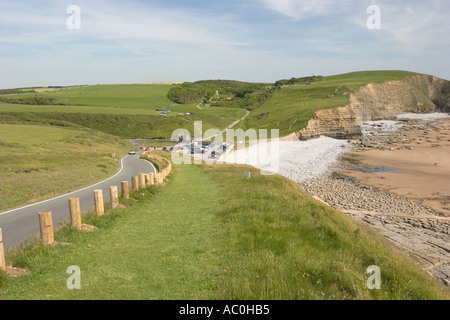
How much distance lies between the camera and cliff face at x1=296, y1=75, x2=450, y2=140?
306 ft

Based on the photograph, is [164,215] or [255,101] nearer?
[164,215]

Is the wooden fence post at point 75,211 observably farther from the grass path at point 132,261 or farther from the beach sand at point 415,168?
the beach sand at point 415,168

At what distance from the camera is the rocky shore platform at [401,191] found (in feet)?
65.7

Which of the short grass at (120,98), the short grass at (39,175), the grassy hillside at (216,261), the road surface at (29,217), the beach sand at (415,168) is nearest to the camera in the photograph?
the grassy hillside at (216,261)

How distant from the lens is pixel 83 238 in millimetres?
10219

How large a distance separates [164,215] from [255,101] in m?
154

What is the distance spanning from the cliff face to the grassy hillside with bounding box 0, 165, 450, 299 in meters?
78.2

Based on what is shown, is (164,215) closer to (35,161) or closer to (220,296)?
(220,296)

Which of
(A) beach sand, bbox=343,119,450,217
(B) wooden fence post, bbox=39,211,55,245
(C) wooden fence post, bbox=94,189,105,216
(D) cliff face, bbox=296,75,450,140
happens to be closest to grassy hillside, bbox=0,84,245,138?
(D) cliff face, bbox=296,75,450,140

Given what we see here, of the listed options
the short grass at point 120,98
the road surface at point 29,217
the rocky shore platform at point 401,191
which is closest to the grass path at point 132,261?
A: the road surface at point 29,217

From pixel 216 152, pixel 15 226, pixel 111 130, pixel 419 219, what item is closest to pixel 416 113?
pixel 216 152

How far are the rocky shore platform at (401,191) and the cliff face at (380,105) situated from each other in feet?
61.6

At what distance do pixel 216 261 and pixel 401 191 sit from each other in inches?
1283

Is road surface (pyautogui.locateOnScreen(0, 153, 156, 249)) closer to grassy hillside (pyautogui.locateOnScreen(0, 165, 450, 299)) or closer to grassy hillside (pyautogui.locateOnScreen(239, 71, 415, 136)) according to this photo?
grassy hillside (pyautogui.locateOnScreen(0, 165, 450, 299))
